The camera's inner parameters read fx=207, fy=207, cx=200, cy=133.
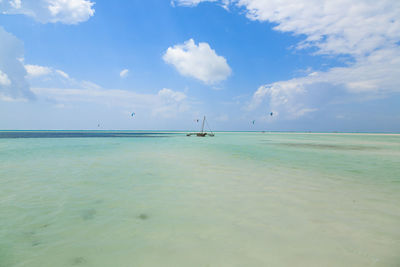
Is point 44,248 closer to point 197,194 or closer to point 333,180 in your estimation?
point 197,194

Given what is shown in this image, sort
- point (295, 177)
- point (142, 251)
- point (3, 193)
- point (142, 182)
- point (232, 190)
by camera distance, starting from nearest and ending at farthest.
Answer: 1. point (142, 251)
2. point (3, 193)
3. point (232, 190)
4. point (142, 182)
5. point (295, 177)

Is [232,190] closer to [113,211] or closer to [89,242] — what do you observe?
[113,211]

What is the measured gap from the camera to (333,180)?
32.5ft

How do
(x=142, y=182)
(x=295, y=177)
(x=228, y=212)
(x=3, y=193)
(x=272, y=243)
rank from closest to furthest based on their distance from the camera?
1. (x=272, y=243)
2. (x=228, y=212)
3. (x=3, y=193)
4. (x=142, y=182)
5. (x=295, y=177)

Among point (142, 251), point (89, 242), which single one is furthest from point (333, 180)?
point (89, 242)

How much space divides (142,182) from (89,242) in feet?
16.8

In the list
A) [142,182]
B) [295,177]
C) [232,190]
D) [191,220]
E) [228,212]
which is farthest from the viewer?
[295,177]

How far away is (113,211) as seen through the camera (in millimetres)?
5914

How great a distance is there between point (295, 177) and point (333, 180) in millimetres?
1653

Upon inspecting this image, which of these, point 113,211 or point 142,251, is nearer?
point 142,251

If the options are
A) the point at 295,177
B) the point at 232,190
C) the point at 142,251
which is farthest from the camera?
the point at 295,177

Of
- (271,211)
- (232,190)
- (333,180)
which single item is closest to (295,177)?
(333,180)

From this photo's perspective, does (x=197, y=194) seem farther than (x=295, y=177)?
No

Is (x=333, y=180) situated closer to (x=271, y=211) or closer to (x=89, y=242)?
(x=271, y=211)
